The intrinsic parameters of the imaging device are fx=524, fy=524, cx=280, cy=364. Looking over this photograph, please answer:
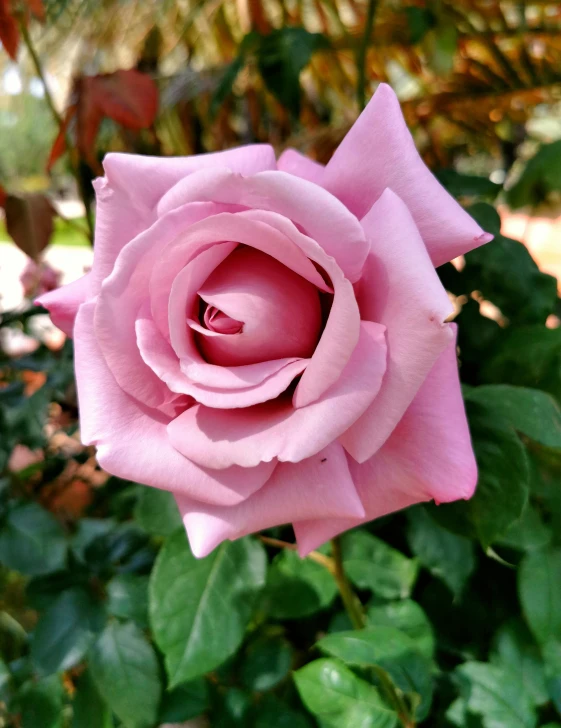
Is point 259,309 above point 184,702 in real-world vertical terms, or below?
above

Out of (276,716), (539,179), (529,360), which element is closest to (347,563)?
(276,716)

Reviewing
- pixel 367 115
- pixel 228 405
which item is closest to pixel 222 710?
pixel 228 405

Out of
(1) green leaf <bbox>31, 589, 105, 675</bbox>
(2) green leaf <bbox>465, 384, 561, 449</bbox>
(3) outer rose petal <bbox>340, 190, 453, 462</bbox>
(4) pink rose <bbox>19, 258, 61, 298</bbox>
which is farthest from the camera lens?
(4) pink rose <bbox>19, 258, 61, 298</bbox>

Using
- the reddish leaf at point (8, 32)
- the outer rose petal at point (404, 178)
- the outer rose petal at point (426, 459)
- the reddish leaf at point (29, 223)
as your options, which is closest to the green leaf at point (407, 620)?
the outer rose petal at point (426, 459)

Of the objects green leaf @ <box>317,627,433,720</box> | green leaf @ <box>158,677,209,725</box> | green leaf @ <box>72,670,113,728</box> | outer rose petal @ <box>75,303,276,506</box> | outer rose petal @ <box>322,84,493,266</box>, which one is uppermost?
outer rose petal @ <box>322,84,493,266</box>

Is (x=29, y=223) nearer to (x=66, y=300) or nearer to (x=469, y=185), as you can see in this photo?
(x=66, y=300)

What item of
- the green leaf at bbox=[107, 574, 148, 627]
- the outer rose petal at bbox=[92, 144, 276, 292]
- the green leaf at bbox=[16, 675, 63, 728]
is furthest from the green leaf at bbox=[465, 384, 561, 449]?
the green leaf at bbox=[16, 675, 63, 728]

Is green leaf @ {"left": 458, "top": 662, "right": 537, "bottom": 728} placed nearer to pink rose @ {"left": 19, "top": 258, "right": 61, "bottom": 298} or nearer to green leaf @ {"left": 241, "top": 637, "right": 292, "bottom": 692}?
green leaf @ {"left": 241, "top": 637, "right": 292, "bottom": 692}
